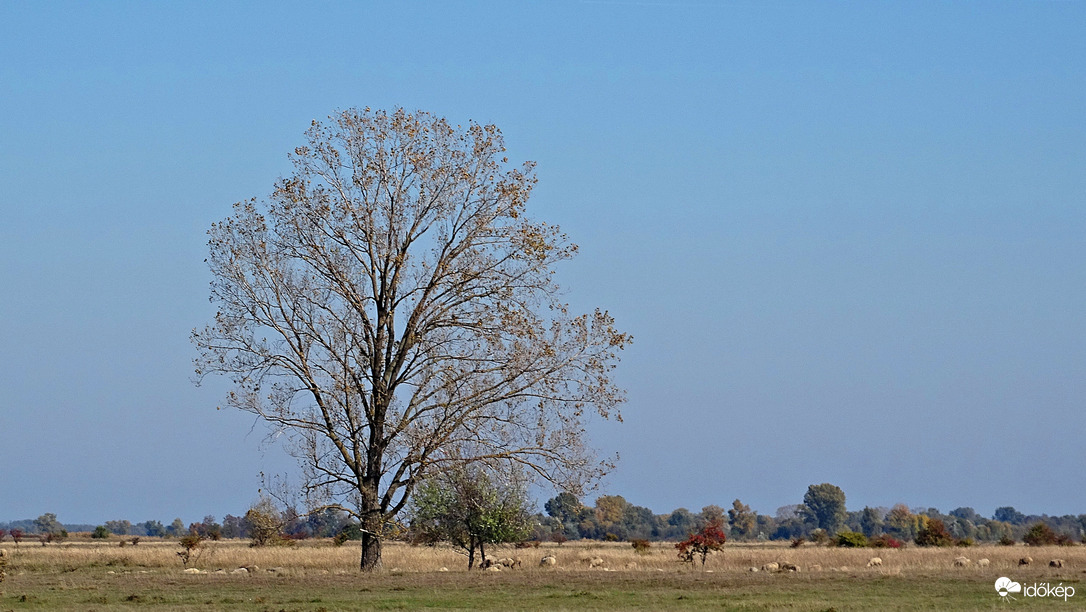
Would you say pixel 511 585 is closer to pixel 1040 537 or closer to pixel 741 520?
pixel 1040 537

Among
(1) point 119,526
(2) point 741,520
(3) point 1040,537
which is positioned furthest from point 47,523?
(3) point 1040,537

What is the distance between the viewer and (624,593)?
24.9 m

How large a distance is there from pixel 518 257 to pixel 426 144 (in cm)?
411

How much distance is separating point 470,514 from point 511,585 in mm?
9168

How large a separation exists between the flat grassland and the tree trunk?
0.56 metres

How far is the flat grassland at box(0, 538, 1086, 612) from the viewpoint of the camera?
22.0 m

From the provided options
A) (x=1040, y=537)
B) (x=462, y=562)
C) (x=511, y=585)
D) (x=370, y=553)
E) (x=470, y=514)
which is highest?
(x=470, y=514)

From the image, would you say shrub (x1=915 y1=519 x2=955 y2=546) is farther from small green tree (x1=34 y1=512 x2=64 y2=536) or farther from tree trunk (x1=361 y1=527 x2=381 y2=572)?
small green tree (x1=34 y1=512 x2=64 y2=536)

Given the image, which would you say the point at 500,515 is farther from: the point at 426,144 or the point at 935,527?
the point at 935,527

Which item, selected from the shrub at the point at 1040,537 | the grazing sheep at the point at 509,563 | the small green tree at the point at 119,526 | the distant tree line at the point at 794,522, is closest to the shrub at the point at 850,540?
the shrub at the point at 1040,537

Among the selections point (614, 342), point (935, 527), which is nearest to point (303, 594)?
point (614, 342)

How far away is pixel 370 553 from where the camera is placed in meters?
32.3

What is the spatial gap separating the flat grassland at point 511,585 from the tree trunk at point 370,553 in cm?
56

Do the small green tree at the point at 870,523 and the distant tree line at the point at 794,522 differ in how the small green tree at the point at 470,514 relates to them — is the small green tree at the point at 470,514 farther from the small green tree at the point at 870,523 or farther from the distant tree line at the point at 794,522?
the small green tree at the point at 870,523
